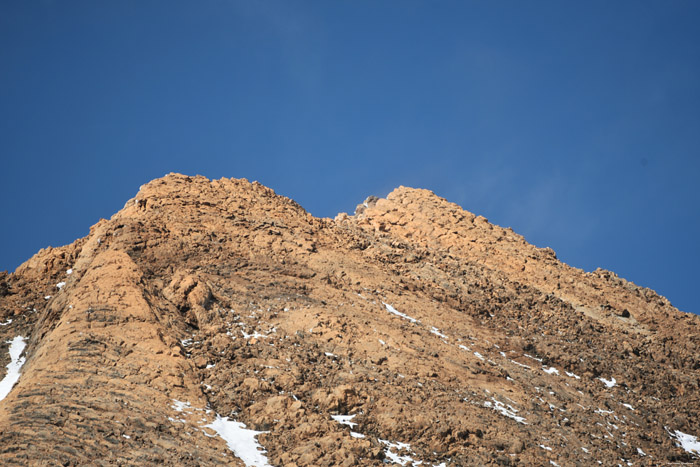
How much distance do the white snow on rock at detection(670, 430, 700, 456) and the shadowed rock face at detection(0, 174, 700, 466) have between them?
29 cm

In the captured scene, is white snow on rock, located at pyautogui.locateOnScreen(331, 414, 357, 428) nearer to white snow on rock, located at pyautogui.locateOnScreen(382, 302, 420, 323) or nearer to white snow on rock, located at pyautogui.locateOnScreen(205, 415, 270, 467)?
white snow on rock, located at pyautogui.locateOnScreen(205, 415, 270, 467)

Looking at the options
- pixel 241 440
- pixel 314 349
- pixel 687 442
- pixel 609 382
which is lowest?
pixel 241 440

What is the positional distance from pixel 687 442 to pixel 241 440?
59.3 feet

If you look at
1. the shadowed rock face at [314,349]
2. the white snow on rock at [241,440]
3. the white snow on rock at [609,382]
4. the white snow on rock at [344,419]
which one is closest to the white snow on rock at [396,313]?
the shadowed rock face at [314,349]

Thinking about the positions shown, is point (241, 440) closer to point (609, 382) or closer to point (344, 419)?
point (344, 419)

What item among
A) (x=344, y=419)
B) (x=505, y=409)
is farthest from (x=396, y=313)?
(x=344, y=419)

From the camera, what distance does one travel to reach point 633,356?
35.6 m

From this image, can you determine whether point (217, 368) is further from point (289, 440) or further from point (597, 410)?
point (597, 410)

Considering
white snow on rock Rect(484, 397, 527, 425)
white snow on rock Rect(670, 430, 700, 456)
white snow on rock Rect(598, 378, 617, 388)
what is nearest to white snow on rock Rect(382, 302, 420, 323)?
white snow on rock Rect(484, 397, 527, 425)

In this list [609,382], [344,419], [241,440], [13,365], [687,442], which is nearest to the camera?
[241,440]

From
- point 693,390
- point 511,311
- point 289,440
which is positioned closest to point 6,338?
point 289,440

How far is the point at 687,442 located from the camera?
2942cm

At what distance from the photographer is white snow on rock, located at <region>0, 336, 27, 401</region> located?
26359mm

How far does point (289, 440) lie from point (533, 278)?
958 inches
